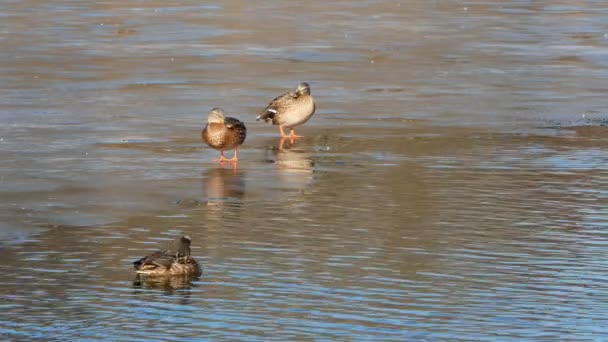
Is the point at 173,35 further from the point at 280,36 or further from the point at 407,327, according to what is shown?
the point at 407,327

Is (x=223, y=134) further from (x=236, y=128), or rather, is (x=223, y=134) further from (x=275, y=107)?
(x=275, y=107)

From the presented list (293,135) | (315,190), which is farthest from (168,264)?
(293,135)

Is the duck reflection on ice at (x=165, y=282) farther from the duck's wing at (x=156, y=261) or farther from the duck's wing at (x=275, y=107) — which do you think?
the duck's wing at (x=275, y=107)

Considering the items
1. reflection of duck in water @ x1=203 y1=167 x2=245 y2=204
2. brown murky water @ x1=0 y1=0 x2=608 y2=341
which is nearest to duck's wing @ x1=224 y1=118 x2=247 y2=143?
brown murky water @ x1=0 y1=0 x2=608 y2=341

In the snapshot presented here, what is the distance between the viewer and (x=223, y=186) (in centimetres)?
1592

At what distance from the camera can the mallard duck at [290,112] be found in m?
19.6

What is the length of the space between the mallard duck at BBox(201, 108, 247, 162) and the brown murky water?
1.10ft

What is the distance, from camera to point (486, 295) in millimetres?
10875

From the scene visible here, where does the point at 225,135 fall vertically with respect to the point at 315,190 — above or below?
above

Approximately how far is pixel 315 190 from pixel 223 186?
1.06 meters

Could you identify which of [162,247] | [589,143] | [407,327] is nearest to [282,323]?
[407,327]

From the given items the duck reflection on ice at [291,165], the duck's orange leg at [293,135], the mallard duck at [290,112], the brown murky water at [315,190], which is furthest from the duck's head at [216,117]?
the duck's orange leg at [293,135]

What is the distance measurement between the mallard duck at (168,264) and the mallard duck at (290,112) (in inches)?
324

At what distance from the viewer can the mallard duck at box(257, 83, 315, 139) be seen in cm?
1956
